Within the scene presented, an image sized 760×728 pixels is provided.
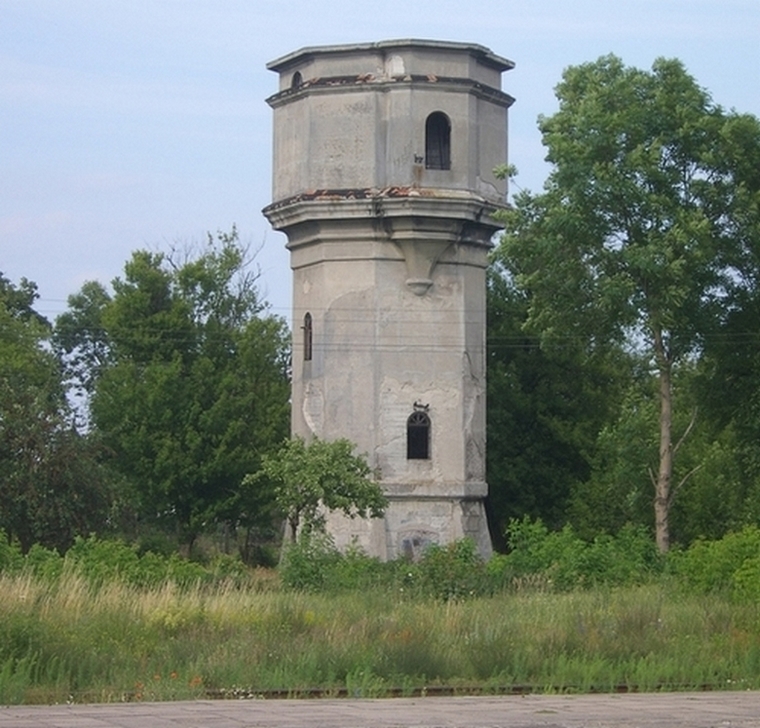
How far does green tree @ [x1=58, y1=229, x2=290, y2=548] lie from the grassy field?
86.3 feet

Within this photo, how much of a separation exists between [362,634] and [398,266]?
18.9 meters

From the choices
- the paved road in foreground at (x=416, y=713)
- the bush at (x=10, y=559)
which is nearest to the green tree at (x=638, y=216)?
the bush at (x=10, y=559)

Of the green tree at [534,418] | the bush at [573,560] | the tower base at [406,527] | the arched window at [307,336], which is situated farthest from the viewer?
the green tree at [534,418]

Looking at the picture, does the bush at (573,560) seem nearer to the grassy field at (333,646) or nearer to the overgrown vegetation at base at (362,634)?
the overgrown vegetation at base at (362,634)

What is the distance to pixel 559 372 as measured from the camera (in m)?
47.5

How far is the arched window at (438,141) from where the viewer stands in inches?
1412

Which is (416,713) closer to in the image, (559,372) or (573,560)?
(573,560)

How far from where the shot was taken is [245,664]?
614 inches

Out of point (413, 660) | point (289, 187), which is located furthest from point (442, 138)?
point (413, 660)

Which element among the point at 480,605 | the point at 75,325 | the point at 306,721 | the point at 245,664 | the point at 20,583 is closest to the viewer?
the point at 306,721

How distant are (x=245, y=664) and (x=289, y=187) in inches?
862

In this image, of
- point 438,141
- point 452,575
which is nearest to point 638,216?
point 438,141

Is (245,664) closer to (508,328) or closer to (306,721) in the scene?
(306,721)

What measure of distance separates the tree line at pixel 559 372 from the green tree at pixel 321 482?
0.11 metres
